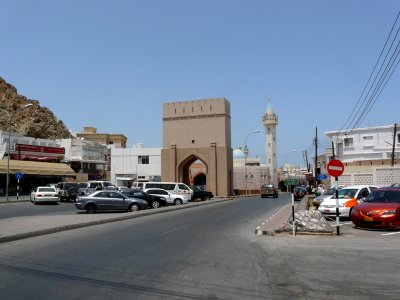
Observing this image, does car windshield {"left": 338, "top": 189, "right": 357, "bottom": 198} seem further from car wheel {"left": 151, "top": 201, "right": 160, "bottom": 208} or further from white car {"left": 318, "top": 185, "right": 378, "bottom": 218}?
car wheel {"left": 151, "top": 201, "right": 160, "bottom": 208}

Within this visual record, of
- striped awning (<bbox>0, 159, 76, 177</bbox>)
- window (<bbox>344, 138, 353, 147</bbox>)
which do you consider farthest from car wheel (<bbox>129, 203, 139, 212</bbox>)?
window (<bbox>344, 138, 353, 147</bbox>)

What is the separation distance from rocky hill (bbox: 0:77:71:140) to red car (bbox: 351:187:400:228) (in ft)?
277

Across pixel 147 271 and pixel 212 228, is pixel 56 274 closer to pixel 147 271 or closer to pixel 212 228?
pixel 147 271

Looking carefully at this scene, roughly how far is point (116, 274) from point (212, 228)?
9882 mm

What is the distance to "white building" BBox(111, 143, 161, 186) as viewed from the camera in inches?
3177

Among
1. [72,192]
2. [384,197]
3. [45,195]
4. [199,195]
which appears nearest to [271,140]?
[199,195]

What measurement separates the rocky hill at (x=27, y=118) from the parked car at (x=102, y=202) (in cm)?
7011

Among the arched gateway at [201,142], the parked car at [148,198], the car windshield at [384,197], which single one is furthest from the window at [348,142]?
the car windshield at [384,197]

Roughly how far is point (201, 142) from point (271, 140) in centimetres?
5563

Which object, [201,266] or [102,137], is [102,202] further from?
[102,137]

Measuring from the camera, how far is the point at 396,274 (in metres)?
8.55

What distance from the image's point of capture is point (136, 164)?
Result: 81312mm

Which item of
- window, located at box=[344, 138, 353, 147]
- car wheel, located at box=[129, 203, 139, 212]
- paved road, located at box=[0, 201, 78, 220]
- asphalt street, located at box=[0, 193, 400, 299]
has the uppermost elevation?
window, located at box=[344, 138, 353, 147]

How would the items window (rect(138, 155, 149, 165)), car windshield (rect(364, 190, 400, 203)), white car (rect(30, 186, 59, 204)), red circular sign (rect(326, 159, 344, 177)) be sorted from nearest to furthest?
red circular sign (rect(326, 159, 344, 177)) → car windshield (rect(364, 190, 400, 203)) → white car (rect(30, 186, 59, 204)) → window (rect(138, 155, 149, 165))
